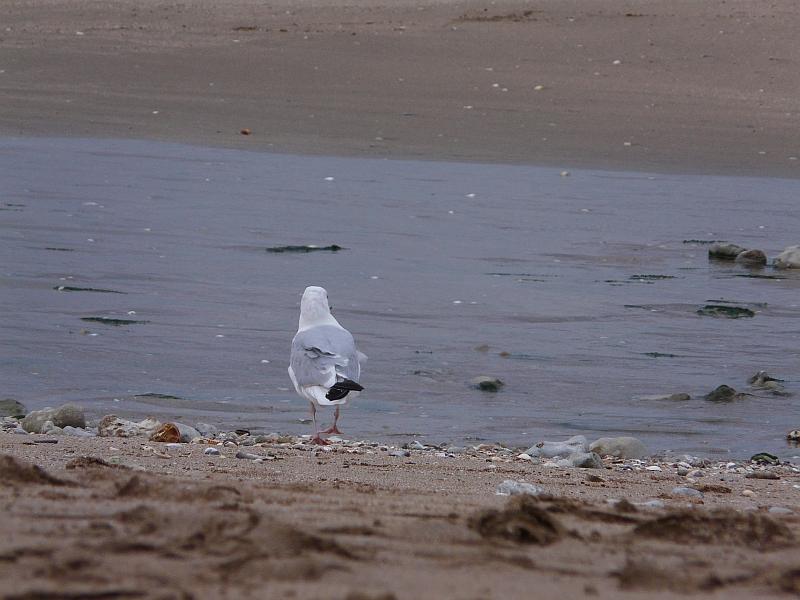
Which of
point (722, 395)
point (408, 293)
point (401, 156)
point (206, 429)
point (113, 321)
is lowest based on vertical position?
point (206, 429)

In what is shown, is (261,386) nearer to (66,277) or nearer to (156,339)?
(156,339)

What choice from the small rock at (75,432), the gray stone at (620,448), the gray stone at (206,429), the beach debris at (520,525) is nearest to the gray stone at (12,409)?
the small rock at (75,432)

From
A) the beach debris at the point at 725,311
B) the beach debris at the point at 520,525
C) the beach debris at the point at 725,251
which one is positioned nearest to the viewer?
the beach debris at the point at 520,525

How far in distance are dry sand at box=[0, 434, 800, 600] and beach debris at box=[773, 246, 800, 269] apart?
739cm

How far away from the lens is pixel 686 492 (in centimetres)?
587

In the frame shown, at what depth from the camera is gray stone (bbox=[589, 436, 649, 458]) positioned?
727 centimetres

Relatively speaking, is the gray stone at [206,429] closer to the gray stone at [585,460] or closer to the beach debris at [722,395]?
the gray stone at [585,460]

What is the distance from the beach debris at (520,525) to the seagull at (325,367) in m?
3.12

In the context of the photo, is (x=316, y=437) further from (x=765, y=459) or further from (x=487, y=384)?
(x=765, y=459)

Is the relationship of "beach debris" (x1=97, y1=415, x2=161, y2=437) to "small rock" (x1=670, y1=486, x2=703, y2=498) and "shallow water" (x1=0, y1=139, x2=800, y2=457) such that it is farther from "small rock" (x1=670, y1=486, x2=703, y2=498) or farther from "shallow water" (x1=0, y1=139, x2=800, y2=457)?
"small rock" (x1=670, y1=486, x2=703, y2=498)

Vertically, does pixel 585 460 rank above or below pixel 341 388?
below

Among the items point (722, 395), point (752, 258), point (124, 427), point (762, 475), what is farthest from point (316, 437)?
point (752, 258)

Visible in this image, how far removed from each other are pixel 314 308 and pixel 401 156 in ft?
32.2

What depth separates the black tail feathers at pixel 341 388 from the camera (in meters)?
7.48
